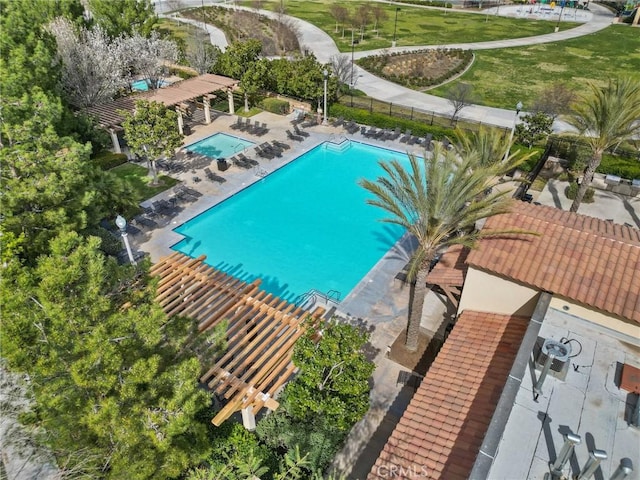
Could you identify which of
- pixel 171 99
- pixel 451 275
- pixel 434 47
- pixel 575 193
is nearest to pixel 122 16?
pixel 171 99

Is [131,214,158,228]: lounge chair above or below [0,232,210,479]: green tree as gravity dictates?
below

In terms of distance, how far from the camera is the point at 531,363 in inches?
412

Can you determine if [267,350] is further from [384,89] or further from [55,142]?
[384,89]

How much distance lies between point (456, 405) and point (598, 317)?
4.89 meters

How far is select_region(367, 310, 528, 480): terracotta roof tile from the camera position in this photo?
988 cm

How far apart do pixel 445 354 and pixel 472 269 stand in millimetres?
2954

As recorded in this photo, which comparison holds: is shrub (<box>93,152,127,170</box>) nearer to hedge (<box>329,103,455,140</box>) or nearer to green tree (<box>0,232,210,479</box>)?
hedge (<box>329,103,455,140</box>)

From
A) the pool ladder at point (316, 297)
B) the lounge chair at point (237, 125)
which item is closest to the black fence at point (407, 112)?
the lounge chair at point (237, 125)

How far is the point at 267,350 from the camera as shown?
43.4 ft

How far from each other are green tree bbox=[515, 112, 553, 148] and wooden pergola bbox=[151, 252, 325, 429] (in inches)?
842

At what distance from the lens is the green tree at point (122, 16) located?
39.8 m

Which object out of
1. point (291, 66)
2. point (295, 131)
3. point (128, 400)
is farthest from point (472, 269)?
point (291, 66)

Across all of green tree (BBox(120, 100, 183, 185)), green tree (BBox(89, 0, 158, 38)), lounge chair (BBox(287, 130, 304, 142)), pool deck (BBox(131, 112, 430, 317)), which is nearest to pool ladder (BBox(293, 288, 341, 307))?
pool deck (BBox(131, 112, 430, 317))

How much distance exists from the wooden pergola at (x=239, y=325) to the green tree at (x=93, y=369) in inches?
118
